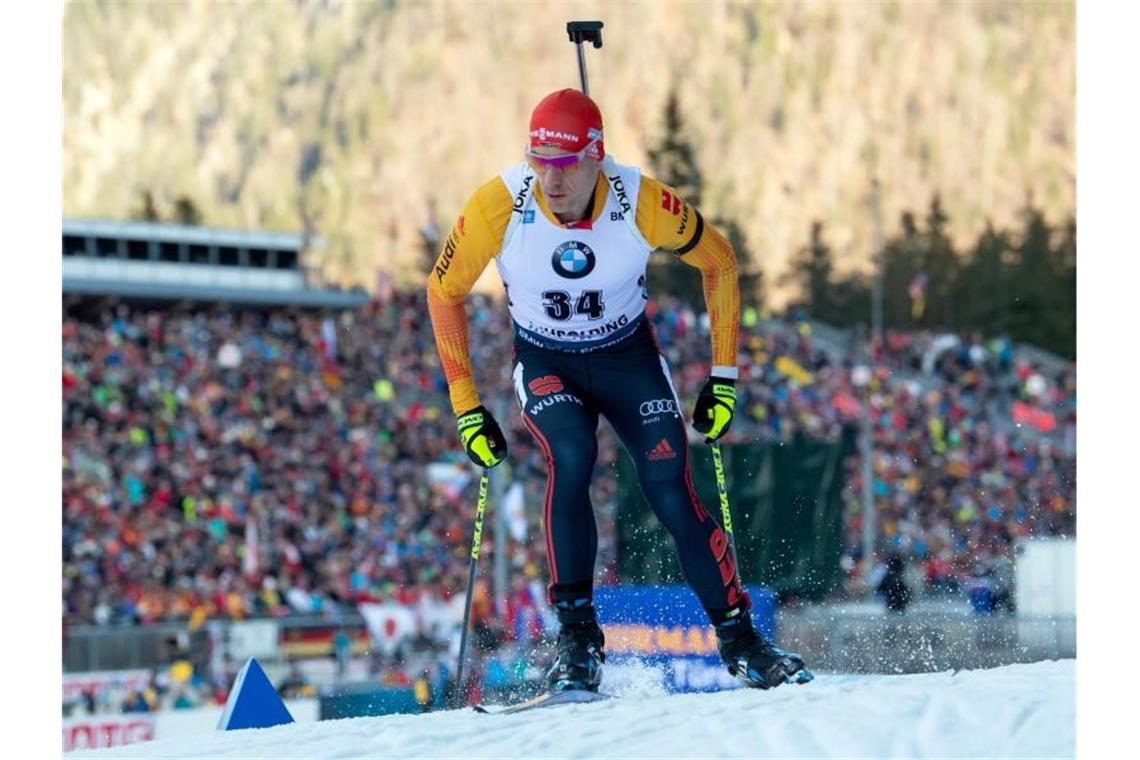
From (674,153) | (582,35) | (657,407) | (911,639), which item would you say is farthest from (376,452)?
(657,407)

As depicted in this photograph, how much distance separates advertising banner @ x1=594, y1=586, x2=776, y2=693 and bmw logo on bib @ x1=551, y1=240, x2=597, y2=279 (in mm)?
3819

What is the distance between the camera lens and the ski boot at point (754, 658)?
6320 mm

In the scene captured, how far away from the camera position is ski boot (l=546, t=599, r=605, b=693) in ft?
20.8

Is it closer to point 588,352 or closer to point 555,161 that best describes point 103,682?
point 588,352

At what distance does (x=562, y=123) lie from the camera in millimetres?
5824

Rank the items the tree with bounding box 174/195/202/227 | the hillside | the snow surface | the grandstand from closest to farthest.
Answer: the snow surface < the grandstand < the hillside < the tree with bounding box 174/195/202/227

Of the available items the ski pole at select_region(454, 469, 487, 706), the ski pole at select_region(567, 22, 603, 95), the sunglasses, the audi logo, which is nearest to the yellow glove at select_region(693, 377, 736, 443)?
the audi logo

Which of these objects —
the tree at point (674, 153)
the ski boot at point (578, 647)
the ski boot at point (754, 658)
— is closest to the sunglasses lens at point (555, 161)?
the ski boot at point (578, 647)

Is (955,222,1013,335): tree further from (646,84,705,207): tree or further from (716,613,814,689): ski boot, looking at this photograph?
(716,613,814,689): ski boot

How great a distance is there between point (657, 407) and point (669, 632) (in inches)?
148

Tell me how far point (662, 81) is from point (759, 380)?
1428 cm

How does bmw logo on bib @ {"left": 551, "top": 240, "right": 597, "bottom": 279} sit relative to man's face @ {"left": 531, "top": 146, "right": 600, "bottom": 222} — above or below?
below

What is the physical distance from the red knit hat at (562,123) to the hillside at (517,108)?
31037mm

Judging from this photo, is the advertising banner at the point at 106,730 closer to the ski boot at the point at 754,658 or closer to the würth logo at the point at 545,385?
the ski boot at the point at 754,658
